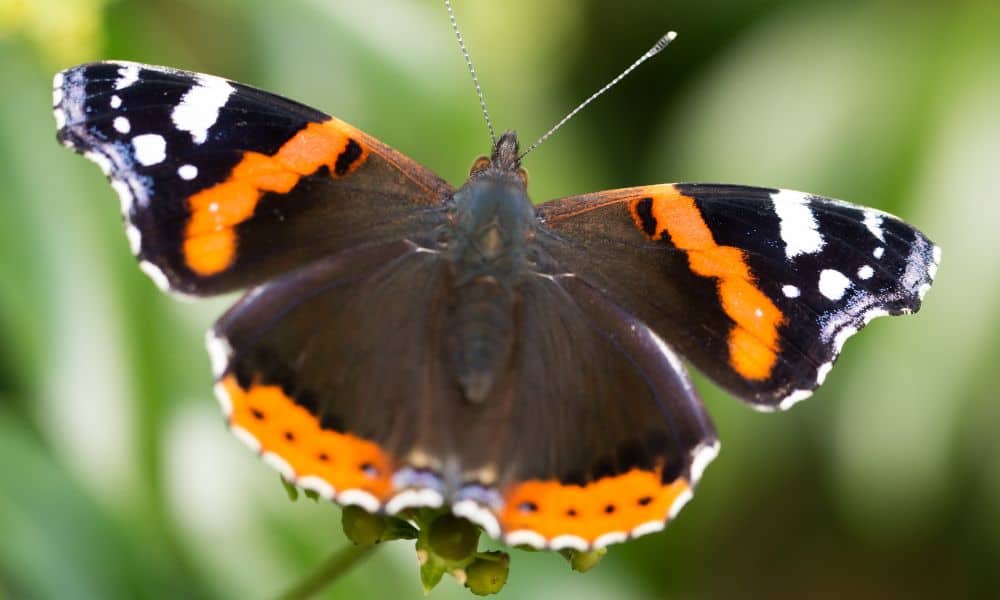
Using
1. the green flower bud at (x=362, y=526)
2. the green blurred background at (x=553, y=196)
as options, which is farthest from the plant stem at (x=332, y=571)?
the green blurred background at (x=553, y=196)

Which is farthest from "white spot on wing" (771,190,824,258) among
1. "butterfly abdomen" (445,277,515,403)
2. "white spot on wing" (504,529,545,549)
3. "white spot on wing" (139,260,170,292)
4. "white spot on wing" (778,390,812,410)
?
"white spot on wing" (139,260,170,292)

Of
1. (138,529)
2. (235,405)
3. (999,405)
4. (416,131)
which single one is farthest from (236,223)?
(999,405)

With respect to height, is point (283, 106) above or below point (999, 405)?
above

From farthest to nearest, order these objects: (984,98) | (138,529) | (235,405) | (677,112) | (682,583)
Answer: (677,112) → (682,583) → (984,98) → (138,529) → (235,405)

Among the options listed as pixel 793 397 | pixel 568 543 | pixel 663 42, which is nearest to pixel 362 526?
pixel 568 543

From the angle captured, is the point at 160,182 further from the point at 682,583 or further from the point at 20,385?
the point at 682,583

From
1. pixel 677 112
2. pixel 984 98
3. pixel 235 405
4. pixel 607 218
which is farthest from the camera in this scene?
pixel 677 112
